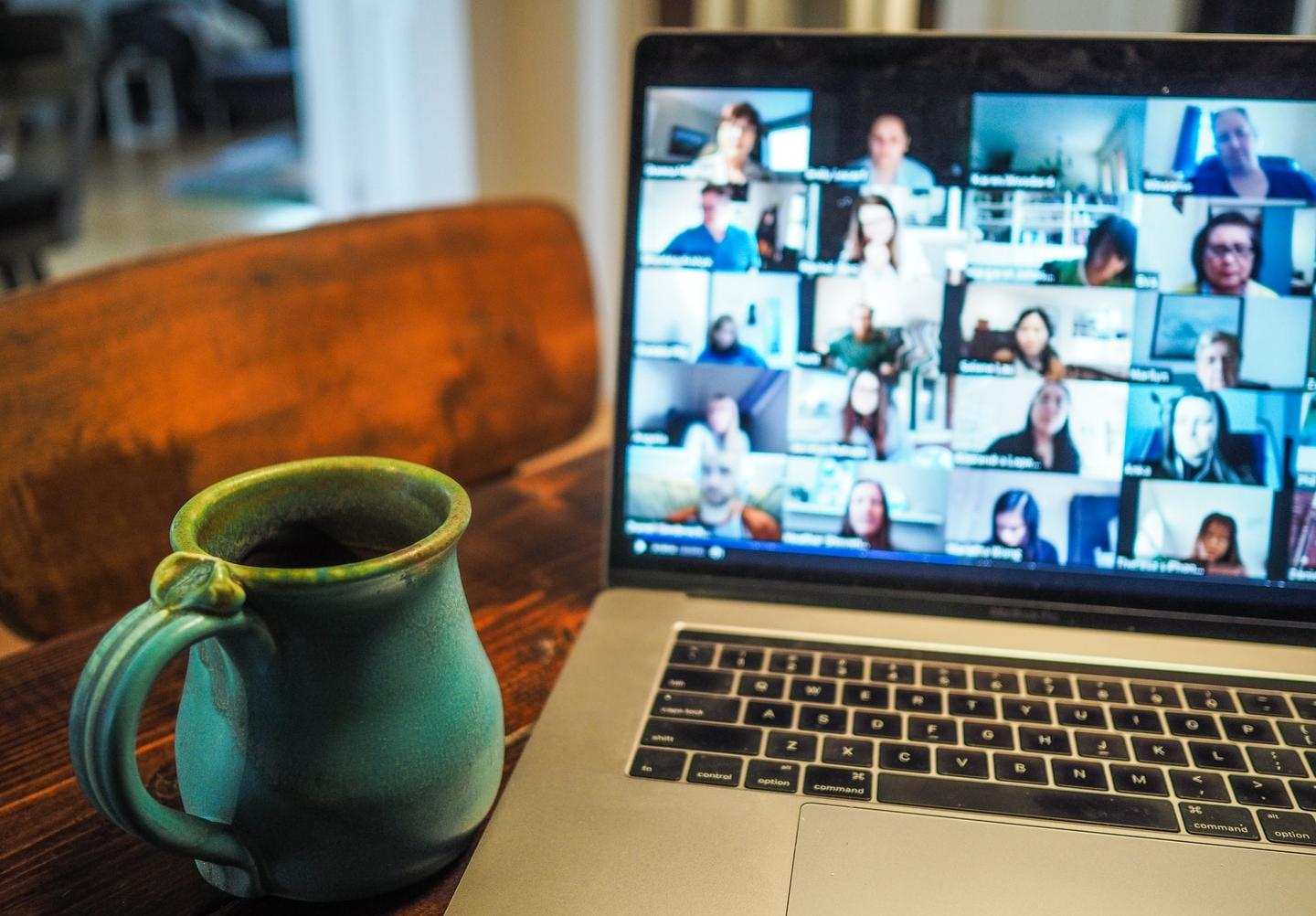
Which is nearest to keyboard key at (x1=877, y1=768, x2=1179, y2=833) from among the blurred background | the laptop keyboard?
the laptop keyboard

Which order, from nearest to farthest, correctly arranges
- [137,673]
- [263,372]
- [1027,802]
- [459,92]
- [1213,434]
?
[137,673]
[1027,802]
[1213,434]
[263,372]
[459,92]

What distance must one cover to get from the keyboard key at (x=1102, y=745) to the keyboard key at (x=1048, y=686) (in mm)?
27

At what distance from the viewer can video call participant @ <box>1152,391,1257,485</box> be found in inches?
20.8

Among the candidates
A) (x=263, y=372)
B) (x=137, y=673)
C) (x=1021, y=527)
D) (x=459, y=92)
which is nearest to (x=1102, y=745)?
(x=1021, y=527)

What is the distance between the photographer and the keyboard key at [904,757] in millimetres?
446

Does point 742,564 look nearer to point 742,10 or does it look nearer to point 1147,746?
point 1147,746

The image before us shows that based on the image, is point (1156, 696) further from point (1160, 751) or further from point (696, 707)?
point (696, 707)

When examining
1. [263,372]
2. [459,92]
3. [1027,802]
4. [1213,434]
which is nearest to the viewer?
[1027,802]

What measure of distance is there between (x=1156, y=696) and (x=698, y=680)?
0.20 metres

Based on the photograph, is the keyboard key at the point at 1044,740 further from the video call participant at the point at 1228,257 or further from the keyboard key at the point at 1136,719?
the video call participant at the point at 1228,257

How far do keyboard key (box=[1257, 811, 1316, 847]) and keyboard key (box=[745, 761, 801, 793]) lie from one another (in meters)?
0.17

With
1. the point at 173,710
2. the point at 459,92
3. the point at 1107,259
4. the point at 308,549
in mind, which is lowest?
the point at 173,710

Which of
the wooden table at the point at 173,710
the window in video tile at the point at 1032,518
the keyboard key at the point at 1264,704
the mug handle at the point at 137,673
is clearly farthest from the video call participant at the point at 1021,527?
the mug handle at the point at 137,673

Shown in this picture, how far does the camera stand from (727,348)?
1.86 ft
